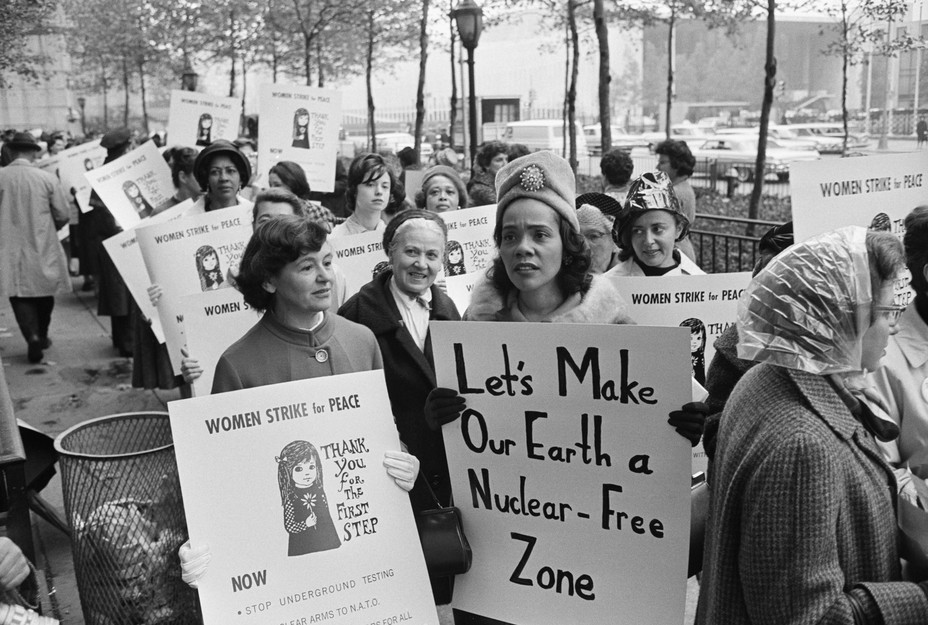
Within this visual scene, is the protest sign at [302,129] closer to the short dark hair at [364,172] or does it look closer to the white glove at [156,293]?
the short dark hair at [364,172]

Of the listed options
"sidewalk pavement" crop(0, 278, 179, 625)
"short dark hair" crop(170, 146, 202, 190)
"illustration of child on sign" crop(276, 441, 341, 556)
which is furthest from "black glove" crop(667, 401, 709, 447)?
"short dark hair" crop(170, 146, 202, 190)

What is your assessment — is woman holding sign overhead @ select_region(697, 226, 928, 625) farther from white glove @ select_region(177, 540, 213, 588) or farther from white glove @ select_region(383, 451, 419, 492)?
white glove @ select_region(177, 540, 213, 588)

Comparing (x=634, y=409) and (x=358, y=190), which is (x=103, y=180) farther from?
(x=634, y=409)

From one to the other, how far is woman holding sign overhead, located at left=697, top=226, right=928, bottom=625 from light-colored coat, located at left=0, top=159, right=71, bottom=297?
861 cm

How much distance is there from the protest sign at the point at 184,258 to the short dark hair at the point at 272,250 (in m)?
1.50

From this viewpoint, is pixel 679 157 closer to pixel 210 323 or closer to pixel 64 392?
pixel 210 323

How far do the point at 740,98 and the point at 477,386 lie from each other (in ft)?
208

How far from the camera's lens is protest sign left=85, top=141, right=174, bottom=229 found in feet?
23.9

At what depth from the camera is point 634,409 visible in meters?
2.60

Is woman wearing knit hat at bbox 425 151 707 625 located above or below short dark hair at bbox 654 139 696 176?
below

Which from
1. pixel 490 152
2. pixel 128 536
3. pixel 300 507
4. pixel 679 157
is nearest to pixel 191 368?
pixel 128 536

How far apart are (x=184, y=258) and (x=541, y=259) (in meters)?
2.73

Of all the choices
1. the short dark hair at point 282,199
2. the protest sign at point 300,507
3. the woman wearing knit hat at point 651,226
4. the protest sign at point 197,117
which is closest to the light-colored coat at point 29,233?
the protest sign at point 197,117

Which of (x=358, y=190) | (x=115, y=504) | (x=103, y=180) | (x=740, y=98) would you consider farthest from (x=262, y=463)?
(x=740, y=98)
